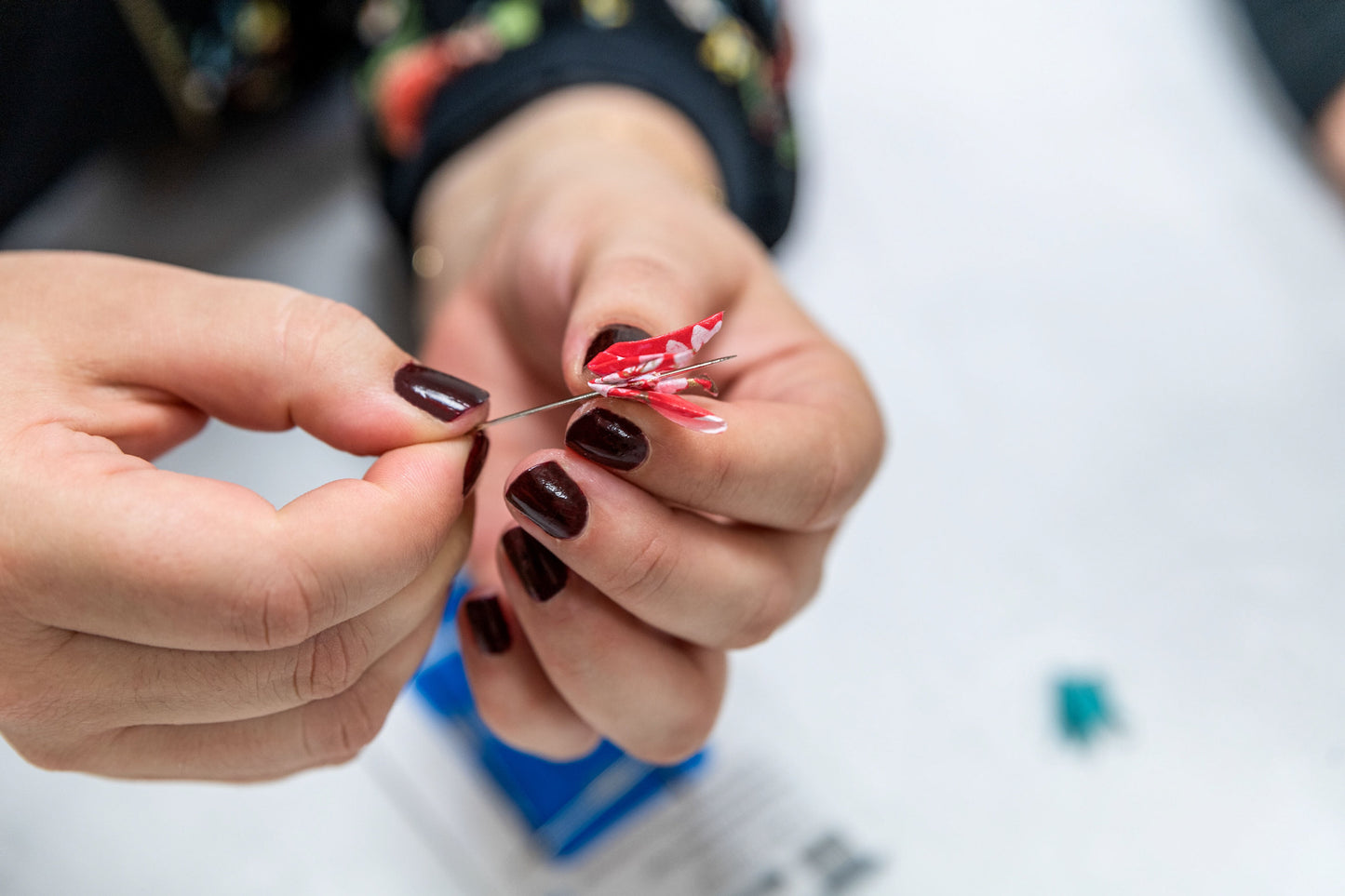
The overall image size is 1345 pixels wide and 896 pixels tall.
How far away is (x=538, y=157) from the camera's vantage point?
842mm

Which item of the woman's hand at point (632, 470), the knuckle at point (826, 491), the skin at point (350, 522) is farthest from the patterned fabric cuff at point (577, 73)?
the knuckle at point (826, 491)

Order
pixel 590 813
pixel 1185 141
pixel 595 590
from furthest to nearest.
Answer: pixel 1185 141 → pixel 590 813 → pixel 595 590

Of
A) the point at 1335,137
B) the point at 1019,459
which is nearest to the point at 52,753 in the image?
the point at 1019,459

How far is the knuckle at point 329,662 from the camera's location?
0.47 metres

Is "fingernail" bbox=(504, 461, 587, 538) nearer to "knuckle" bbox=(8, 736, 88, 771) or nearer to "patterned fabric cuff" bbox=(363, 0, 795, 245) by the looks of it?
"knuckle" bbox=(8, 736, 88, 771)

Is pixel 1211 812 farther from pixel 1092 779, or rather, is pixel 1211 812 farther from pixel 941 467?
pixel 941 467

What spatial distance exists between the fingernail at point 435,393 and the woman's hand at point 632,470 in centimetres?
5

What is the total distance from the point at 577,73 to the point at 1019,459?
57cm

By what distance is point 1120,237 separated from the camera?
107cm

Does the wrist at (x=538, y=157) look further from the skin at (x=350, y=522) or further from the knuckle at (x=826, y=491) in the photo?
the knuckle at (x=826, y=491)

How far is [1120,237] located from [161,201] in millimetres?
1061

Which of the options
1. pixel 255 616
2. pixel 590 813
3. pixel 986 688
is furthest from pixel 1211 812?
pixel 255 616

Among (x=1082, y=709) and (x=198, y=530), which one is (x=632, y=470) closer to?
(x=198, y=530)

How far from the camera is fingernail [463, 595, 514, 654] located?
0.59 m
